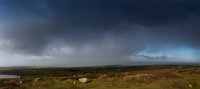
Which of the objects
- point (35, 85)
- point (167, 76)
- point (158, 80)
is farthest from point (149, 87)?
point (35, 85)

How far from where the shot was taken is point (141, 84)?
198 ft

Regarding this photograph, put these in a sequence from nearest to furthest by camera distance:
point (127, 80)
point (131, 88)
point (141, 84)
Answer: point (131, 88), point (141, 84), point (127, 80)

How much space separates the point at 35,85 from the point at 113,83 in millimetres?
16303

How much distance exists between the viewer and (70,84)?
6347 centimetres

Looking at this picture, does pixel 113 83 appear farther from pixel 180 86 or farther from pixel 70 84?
pixel 180 86

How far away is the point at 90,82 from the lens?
216ft

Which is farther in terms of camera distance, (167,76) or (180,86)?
(167,76)

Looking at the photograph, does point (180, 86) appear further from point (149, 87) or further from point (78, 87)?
point (78, 87)

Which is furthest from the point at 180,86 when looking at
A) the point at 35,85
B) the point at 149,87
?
the point at 35,85

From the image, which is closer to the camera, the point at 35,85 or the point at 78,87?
the point at 78,87

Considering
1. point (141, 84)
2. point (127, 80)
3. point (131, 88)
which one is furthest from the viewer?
point (127, 80)

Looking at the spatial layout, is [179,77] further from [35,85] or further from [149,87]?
[35,85]

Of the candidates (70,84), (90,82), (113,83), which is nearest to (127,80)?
(113,83)

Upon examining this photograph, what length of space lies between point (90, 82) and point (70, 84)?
4.71 meters
